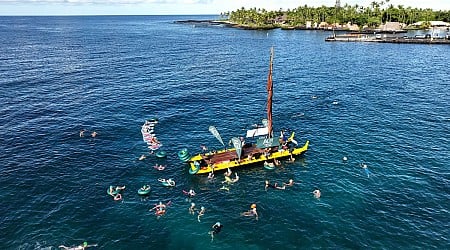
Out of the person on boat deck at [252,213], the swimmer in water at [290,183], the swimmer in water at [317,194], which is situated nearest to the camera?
the person on boat deck at [252,213]

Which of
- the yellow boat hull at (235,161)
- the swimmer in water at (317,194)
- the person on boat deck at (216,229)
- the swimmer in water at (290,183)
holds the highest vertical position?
the yellow boat hull at (235,161)

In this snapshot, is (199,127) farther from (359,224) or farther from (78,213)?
(359,224)

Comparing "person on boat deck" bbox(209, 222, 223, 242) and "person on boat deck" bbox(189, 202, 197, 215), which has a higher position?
"person on boat deck" bbox(189, 202, 197, 215)

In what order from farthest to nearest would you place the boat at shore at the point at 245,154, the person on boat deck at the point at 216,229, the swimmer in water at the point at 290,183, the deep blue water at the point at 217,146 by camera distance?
1. the boat at shore at the point at 245,154
2. the swimmer in water at the point at 290,183
3. the deep blue water at the point at 217,146
4. the person on boat deck at the point at 216,229

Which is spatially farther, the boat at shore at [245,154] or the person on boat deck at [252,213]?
the boat at shore at [245,154]

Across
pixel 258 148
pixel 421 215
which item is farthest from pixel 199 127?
pixel 421 215

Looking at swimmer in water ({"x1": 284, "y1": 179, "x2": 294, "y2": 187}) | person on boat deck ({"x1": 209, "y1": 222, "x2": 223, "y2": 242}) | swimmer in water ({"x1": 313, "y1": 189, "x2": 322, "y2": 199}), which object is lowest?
person on boat deck ({"x1": 209, "y1": 222, "x2": 223, "y2": 242})

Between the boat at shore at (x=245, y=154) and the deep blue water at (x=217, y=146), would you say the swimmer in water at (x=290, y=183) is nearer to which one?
the deep blue water at (x=217, y=146)

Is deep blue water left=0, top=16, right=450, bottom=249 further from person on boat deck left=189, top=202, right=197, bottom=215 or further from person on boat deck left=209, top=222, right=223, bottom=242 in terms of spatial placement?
person on boat deck left=209, top=222, right=223, bottom=242

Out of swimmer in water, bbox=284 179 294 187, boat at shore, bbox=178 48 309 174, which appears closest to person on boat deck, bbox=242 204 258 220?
swimmer in water, bbox=284 179 294 187

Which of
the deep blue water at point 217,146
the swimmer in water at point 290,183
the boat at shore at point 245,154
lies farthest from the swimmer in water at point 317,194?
the boat at shore at point 245,154
